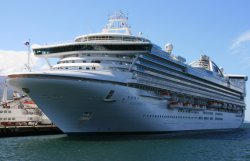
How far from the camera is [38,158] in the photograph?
29359mm

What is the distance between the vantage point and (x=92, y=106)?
1510 inches

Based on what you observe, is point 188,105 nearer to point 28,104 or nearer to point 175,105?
point 175,105

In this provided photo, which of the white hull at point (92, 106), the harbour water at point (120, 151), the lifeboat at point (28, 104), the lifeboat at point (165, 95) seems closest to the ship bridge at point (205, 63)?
the lifeboat at point (165, 95)

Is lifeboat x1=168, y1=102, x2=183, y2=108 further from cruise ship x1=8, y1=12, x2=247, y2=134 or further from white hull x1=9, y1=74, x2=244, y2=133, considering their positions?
white hull x1=9, y1=74, x2=244, y2=133

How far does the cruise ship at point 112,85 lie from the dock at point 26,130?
1288cm

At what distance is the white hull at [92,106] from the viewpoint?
36719mm

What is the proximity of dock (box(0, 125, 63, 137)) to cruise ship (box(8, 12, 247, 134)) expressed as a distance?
12.9m

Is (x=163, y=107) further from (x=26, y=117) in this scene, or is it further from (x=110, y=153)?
(x=26, y=117)

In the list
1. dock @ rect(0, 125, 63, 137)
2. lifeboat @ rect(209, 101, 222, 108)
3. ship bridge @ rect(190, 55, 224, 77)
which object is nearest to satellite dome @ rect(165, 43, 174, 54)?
lifeboat @ rect(209, 101, 222, 108)

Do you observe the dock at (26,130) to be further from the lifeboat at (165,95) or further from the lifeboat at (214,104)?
the lifeboat at (214,104)

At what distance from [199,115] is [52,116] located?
27.0 metres

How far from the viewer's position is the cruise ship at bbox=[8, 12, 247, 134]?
37125mm

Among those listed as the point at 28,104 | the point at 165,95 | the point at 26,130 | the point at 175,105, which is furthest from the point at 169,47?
the point at 28,104

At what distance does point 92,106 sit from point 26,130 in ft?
66.7
